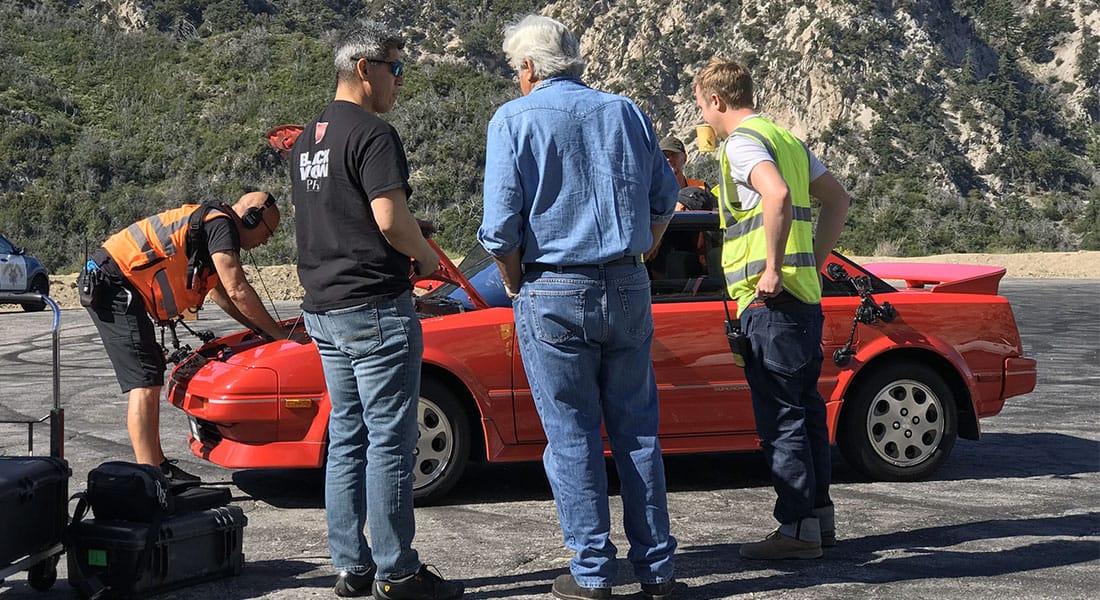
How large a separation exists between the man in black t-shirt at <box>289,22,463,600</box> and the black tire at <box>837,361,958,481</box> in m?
3.00

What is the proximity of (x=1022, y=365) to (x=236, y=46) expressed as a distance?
56.8 meters

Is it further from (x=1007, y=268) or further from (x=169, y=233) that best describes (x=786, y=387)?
(x=1007, y=268)

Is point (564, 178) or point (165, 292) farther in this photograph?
point (165, 292)

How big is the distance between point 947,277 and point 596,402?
12.2 ft

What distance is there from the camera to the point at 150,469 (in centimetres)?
491

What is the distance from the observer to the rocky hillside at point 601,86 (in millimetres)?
48594

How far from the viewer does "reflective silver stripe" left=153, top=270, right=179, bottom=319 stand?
248 inches

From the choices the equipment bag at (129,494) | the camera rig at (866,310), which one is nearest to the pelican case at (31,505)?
the equipment bag at (129,494)

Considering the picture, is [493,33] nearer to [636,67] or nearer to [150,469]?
[636,67]

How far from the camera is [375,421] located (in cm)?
462

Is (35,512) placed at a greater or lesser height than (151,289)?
lesser

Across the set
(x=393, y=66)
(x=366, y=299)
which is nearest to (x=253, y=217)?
(x=393, y=66)

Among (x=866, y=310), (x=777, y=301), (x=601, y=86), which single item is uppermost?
(x=601, y=86)

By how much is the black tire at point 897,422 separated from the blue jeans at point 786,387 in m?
1.69
